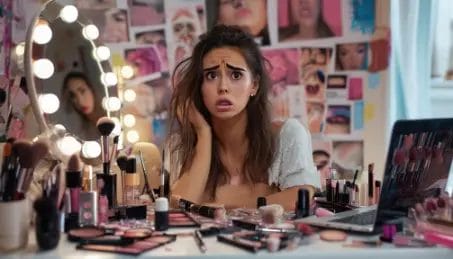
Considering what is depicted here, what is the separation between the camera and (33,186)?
30.2 inches

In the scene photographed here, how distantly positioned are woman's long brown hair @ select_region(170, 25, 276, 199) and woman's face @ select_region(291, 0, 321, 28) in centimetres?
39

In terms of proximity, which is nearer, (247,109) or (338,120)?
(247,109)

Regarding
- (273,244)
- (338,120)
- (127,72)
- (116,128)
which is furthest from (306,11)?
(273,244)

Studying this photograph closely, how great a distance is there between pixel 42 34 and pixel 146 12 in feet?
1.40

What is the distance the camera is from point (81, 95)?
126 centimetres

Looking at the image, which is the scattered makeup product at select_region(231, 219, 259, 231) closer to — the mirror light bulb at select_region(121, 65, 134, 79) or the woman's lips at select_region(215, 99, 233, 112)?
the woman's lips at select_region(215, 99, 233, 112)

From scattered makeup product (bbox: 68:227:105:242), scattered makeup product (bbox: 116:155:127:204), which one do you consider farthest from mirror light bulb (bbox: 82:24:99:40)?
scattered makeup product (bbox: 68:227:105:242)

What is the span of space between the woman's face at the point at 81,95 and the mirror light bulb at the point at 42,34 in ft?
0.40

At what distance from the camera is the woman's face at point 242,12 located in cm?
152

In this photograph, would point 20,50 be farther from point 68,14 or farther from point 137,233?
point 137,233

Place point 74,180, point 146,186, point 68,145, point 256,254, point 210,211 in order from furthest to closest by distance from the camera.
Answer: point 146,186 → point 68,145 → point 210,211 → point 74,180 → point 256,254

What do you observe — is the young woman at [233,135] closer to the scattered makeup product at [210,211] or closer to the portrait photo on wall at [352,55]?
the scattered makeup product at [210,211]

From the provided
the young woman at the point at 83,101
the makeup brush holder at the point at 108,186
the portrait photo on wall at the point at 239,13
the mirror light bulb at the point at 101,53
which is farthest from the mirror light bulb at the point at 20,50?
the portrait photo on wall at the point at 239,13

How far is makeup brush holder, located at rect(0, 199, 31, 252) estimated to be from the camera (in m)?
0.69
